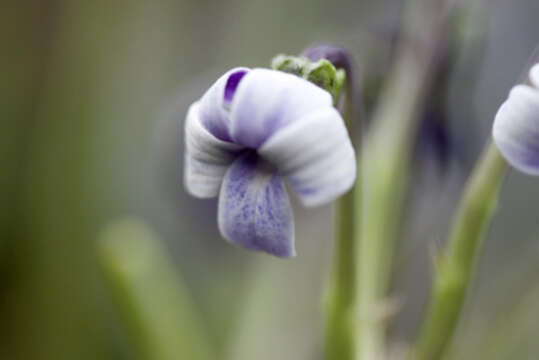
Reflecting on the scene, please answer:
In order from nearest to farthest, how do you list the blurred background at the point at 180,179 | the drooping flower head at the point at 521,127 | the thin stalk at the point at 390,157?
1. the drooping flower head at the point at 521,127
2. the thin stalk at the point at 390,157
3. the blurred background at the point at 180,179

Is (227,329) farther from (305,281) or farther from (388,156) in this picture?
(388,156)

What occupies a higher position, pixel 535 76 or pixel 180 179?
pixel 535 76

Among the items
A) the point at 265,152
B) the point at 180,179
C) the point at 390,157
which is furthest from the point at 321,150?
the point at 180,179

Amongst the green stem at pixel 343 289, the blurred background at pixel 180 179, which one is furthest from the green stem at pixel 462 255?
the blurred background at pixel 180 179

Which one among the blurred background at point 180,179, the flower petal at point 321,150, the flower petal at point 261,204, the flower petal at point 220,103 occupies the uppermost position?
the flower petal at point 220,103

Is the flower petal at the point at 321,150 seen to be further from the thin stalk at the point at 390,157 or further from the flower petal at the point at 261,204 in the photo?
the thin stalk at the point at 390,157

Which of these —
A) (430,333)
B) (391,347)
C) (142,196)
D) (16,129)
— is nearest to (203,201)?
(142,196)

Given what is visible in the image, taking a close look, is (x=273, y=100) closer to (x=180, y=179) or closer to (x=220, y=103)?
(x=220, y=103)

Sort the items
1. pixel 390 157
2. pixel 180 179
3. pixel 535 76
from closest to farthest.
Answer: pixel 535 76
pixel 390 157
pixel 180 179
